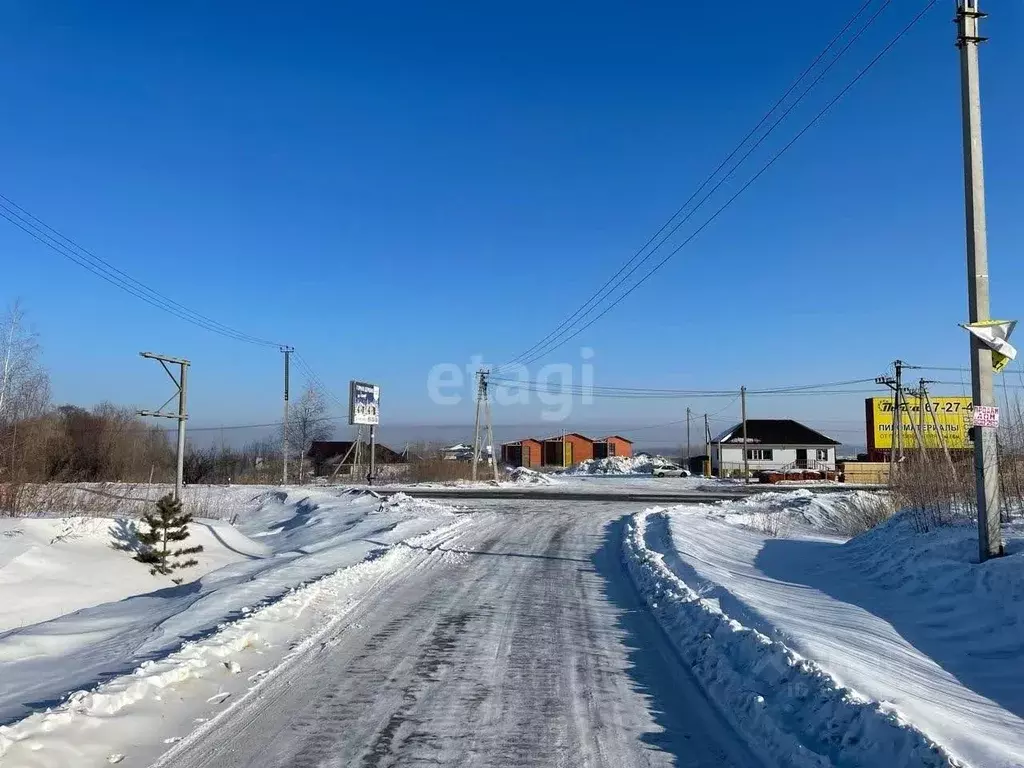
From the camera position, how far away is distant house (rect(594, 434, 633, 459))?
10769 cm

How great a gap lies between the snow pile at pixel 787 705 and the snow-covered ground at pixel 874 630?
2cm

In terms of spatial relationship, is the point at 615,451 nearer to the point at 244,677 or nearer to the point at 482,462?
the point at 482,462

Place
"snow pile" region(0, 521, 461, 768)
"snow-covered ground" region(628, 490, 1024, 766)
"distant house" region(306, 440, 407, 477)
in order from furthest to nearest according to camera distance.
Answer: "distant house" region(306, 440, 407, 477) < "snow-covered ground" region(628, 490, 1024, 766) < "snow pile" region(0, 521, 461, 768)

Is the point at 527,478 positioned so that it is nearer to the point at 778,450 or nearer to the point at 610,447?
the point at 778,450

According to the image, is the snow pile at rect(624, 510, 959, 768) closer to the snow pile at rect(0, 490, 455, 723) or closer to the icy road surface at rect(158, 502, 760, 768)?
the icy road surface at rect(158, 502, 760, 768)

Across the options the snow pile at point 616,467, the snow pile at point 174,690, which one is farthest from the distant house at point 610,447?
the snow pile at point 174,690

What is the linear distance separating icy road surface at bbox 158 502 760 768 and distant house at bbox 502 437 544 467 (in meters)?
91.8

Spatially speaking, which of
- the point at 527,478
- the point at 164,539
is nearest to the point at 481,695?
the point at 164,539

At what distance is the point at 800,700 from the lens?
540 cm

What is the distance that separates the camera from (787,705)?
537 centimetres

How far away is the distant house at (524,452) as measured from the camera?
103 metres

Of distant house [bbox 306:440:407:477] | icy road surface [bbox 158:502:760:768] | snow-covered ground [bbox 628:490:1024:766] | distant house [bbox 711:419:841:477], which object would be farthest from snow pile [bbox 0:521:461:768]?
distant house [bbox 711:419:841:477]

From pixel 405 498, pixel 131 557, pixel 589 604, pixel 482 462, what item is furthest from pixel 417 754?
pixel 482 462

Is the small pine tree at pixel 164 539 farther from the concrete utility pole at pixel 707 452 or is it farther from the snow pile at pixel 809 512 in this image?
the concrete utility pole at pixel 707 452
